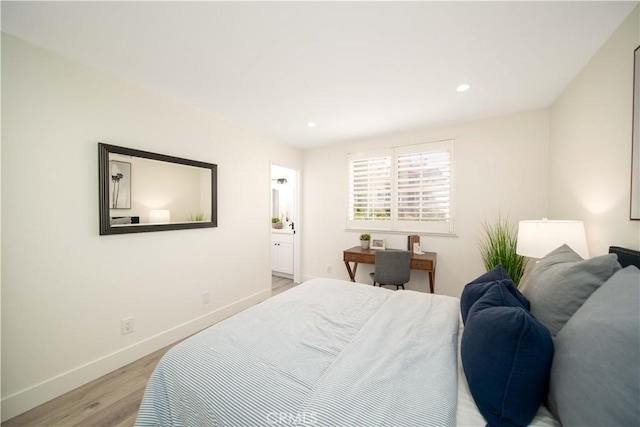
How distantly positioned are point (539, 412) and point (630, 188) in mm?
1420

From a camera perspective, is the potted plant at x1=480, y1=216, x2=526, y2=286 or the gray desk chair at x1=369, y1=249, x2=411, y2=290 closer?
the potted plant at x1=480, y1=216, x2=526, y2=286

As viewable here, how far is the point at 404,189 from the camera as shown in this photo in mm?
3439

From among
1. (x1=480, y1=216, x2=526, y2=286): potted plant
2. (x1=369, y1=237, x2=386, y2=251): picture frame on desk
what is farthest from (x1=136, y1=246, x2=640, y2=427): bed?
(x1=369, y1=237, x2=386, y2=251): picture frame on desk

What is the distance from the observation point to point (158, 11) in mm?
1361

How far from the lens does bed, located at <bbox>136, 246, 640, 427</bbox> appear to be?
31.4 inches

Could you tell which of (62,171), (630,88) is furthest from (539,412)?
(62,171)

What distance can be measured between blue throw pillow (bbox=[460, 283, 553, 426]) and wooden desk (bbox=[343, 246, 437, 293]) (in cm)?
213

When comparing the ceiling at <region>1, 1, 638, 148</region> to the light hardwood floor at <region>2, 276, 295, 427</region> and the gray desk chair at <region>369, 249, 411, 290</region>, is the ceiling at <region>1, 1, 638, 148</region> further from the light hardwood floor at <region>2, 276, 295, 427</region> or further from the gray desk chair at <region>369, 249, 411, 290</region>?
the light hardwood floor at <region>2, 276, 295, 427</region>

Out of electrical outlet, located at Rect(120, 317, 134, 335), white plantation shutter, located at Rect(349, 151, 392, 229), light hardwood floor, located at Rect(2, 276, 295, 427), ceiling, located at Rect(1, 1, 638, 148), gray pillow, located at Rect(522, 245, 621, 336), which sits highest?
ceiling, located at Rect(1, 1, 638, 148)

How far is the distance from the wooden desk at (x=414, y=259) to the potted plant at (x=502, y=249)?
579mm

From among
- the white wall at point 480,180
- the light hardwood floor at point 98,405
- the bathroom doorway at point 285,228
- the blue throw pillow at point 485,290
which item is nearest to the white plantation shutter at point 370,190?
the white wall at point 480,180

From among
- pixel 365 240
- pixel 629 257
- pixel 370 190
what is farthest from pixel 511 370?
pixel 370 190

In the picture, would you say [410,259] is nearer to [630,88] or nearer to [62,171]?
[630,88]

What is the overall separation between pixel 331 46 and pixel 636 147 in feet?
6.09
